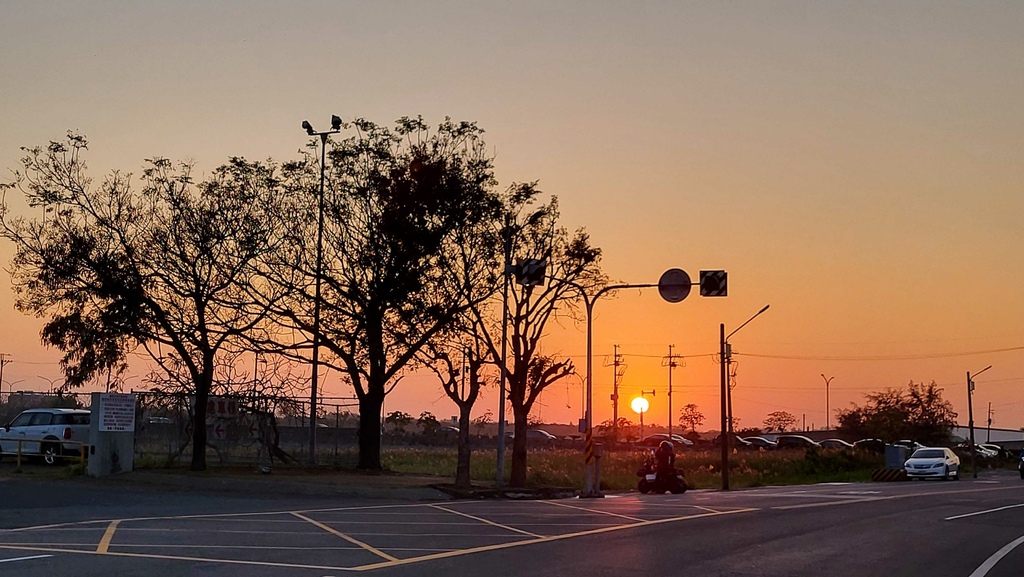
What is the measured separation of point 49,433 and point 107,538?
22.4 metres

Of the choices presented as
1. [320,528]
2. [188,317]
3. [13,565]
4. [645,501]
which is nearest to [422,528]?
[320,528]

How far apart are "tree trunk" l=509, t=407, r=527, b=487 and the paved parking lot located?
8.31 metres

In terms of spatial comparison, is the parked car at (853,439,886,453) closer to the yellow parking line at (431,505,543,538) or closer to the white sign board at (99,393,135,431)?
the white sign board at (99,393,135,431)

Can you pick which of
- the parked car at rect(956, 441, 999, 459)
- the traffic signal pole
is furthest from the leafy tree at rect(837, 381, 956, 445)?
the traffic signal pole

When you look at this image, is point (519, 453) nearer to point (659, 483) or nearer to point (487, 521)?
point (659, 483)

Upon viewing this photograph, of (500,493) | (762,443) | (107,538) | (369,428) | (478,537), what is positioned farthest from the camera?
(762,443)

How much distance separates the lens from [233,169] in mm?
33719

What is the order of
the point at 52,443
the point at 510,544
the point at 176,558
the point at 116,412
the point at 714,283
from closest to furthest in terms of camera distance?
the point at 176,558, the point at 510,544, the point at 714,283, the point at 116,412, the point at 52,443

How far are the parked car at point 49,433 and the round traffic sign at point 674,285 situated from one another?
20.1 meters

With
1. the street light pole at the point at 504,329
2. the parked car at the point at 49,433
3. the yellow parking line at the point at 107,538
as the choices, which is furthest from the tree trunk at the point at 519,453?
the yellow parking line at the point at 107,538

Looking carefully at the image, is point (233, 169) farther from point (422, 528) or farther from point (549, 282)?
point (422, 528)

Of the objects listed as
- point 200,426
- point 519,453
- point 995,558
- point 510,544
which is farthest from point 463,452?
point 995,558

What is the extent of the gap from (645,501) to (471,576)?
16926mm

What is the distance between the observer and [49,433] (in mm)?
36500
